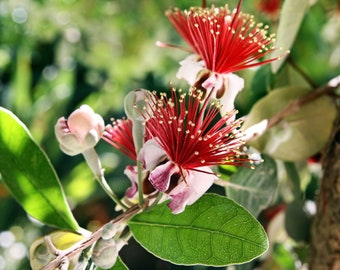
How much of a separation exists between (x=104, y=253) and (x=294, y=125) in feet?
1.13

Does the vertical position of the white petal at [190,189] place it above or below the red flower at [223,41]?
below

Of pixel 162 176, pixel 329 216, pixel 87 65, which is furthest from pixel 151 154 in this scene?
pixel 87 65

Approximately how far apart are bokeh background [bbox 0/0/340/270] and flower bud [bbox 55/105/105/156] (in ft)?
1.84

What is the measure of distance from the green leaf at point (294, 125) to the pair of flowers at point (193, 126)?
0.51 ft

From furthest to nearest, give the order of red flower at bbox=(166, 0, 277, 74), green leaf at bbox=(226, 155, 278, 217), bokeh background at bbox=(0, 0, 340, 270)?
bokeh background at bbox=(0, 0, 340, 270) < green leaf at bbox=(226, 155, 278, 217) < red flower at bbox=(166, 0, 277, 74)

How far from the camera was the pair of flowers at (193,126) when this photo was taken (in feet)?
1.92

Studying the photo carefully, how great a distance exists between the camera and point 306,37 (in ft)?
3.94

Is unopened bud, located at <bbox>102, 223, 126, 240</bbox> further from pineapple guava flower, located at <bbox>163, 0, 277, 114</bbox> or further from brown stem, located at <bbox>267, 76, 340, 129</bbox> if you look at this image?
brown stem, located at <bbox>267, 76, 340, 129</bbox>

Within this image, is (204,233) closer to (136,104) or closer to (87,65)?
(136,104)

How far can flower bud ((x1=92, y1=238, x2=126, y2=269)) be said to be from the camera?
572 millimetres

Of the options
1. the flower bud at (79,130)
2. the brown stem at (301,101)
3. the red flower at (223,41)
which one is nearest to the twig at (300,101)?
the brown stem at (301,101)

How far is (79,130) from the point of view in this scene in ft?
1.97

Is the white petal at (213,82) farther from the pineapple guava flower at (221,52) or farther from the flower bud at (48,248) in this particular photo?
the flower bud at (48,248)

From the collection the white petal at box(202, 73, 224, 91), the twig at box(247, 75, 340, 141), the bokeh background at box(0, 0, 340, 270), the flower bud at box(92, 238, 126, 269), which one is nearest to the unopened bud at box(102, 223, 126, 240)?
the flower bud at box(92, 238, 126, 269)
